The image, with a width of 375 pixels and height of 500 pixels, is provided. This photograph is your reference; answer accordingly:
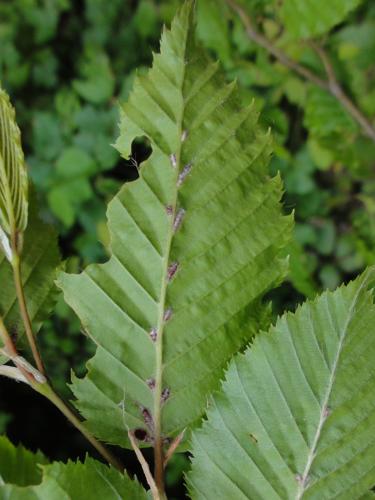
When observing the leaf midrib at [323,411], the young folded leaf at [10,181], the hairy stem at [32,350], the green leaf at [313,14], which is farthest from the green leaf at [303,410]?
the green leaf at [313,14]

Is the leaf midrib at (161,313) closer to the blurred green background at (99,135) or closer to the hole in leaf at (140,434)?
the hole in leaf at (140,434)

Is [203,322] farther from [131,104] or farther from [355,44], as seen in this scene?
[355,44]

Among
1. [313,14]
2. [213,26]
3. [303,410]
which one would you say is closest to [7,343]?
[303,410]

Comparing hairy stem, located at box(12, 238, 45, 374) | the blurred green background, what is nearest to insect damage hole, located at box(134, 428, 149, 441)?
hairy stem, located at box(12, 238, 45, 374)

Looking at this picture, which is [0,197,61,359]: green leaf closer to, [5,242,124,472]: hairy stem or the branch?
[5,242,124,472]: hairy stem

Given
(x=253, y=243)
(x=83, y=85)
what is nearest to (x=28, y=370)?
(x=253, y=243)
